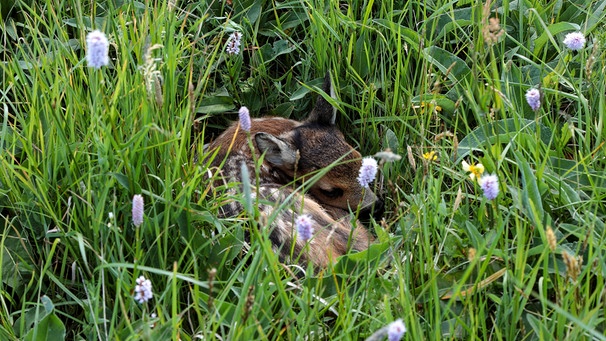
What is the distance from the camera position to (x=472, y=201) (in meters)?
4.05

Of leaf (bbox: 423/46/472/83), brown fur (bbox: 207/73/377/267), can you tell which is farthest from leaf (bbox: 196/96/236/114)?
leaf (bbox: 423/46/472/83)

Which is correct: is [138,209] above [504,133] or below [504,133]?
above

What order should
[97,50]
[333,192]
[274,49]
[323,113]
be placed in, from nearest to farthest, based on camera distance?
[97,50], [323,113], [333,192], [274,49]

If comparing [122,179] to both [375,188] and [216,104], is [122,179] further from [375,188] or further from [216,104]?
[216,104]

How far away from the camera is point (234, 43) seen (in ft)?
16.5

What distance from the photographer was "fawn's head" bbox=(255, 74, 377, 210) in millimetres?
5020

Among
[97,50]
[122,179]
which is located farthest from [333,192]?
[97,50]

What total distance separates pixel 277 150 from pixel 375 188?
1.80 meters

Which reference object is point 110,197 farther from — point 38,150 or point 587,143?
point 587,143

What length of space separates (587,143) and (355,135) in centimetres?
151

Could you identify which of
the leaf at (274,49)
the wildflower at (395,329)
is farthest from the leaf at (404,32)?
the wildflower at (395,329)

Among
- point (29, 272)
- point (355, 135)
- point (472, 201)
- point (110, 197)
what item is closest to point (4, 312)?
point (29, 272)

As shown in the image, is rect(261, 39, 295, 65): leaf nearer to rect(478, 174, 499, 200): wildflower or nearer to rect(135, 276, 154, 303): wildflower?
rect(478, 174, 499, 200): wildflower

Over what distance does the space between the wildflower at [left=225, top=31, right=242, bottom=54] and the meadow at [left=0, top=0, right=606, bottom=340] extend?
0.02m
